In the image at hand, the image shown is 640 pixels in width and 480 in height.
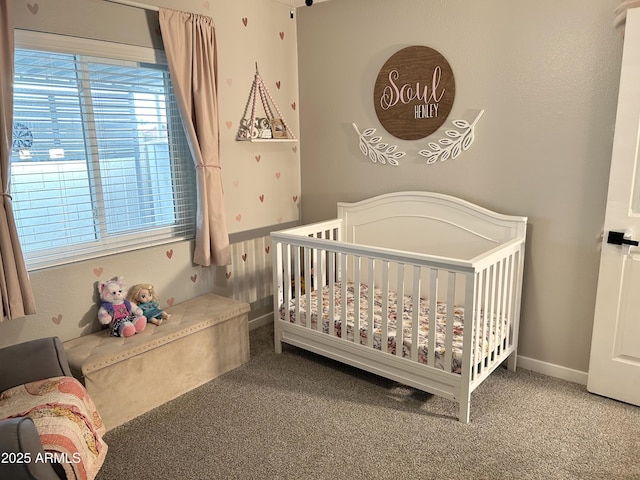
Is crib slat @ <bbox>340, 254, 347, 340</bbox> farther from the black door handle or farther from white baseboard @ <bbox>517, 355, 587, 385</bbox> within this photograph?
the black door handle

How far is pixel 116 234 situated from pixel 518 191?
2.32 metres

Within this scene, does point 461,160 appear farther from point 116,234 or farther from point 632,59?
point 116,234

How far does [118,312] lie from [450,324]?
1735 mm

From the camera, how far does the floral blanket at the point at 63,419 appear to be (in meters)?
1.57

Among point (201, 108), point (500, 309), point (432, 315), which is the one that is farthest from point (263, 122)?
point (500, 309)

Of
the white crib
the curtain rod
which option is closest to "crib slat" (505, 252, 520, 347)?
the white crib

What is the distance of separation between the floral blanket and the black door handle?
2507mm

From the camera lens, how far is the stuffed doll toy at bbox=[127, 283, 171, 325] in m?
2.61

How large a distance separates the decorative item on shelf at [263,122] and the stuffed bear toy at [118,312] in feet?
4.27

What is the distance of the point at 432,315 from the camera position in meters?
2.29

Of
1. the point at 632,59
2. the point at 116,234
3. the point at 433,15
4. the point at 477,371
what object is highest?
the point at 433,15

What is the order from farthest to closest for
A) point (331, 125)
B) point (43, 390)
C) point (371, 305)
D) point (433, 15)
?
point (331, 125) → point (433, 15) → point (371, 305) → point (43, 390)

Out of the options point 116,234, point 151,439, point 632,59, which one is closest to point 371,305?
point 151,439

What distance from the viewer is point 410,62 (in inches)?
116
